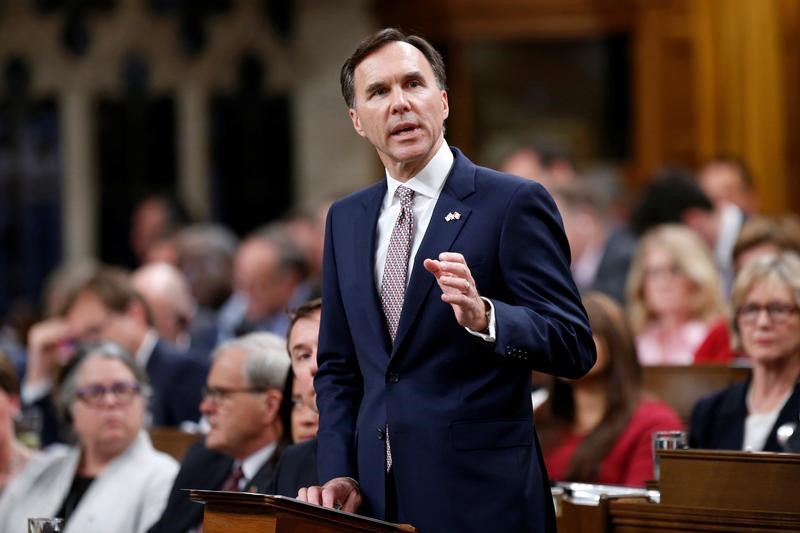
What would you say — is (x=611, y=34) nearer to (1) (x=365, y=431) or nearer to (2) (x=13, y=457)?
(2) (x=13, y=457)

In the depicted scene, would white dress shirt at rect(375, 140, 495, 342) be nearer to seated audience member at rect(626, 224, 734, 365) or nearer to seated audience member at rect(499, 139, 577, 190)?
seated audience member at rect(626, 224, 734, 365)

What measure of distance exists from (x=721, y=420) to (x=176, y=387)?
2.96 m

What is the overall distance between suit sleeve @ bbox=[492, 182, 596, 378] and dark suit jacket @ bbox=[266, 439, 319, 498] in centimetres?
98

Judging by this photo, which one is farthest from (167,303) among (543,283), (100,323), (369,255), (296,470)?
(543,283)

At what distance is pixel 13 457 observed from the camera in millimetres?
6336

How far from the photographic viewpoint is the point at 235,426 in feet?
16.8

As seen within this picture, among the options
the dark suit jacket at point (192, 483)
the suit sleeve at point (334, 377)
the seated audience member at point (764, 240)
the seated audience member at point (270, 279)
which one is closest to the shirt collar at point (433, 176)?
the suit sleeve at point (334, 377)

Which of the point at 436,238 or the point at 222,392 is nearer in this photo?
the point at 436,238

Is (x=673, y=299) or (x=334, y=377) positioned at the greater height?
(x=673, y=299)

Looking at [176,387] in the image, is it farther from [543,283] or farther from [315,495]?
[543,283]

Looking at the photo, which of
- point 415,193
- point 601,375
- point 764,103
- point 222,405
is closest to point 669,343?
point 601,375

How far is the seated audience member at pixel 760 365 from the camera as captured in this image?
4.99 m

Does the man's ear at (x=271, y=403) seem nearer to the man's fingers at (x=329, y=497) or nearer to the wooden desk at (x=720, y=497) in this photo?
the wooden desk at (x=720, y=497)

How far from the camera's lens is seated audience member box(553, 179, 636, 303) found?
845cm
